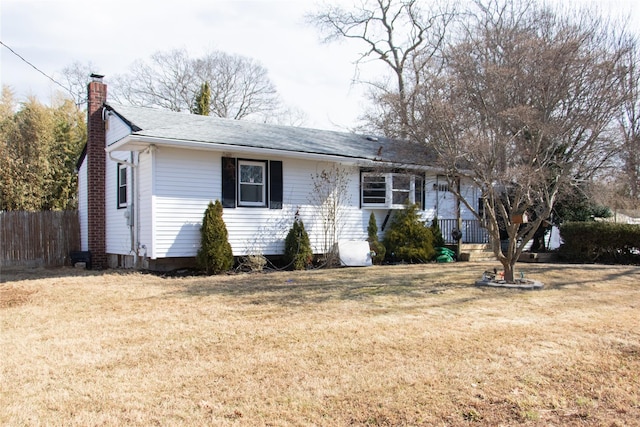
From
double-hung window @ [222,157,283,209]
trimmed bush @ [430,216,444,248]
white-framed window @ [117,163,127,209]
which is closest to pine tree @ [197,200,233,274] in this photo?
double-hung window @ [222,157,283,209]

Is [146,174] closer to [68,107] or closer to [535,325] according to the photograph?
[535,325]

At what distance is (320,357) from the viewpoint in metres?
4.86

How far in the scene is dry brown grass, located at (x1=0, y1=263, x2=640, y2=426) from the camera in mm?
3697

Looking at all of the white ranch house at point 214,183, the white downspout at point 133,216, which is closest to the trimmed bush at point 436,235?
the white ranch house at point 214,183

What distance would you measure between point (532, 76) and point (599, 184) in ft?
13.8

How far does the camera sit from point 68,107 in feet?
76.7

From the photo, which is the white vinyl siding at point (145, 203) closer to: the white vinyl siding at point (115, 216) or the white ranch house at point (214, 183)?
the white ranch house at point (214, 183)

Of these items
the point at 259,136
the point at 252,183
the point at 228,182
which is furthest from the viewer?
the point at 259,136

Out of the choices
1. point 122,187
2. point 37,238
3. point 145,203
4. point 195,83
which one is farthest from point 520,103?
point 195,83

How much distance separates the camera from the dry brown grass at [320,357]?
12.1 ft

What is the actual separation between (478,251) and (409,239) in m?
2.75

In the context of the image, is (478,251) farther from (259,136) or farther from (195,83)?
(195,83)

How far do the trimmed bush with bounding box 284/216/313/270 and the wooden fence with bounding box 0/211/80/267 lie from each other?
23.1 ft

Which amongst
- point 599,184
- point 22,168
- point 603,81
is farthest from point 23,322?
point 22,168
